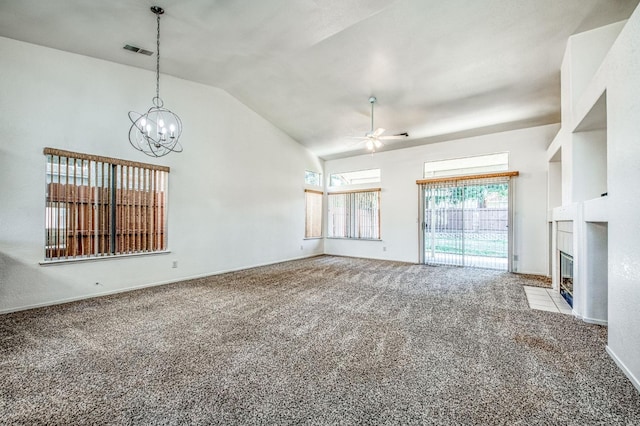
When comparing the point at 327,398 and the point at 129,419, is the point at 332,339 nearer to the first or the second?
the point at 327,398

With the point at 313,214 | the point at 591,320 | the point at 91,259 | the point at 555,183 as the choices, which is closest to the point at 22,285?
the point at 91,259

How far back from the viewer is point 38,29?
3316mm

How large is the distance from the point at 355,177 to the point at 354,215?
1.17 meters

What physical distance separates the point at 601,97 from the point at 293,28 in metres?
3.53

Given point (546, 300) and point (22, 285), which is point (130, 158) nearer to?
point (22, 285)

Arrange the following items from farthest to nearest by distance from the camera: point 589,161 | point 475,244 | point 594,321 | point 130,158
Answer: point 475,244 < point 130,158 < point 589,161 < point 594,321

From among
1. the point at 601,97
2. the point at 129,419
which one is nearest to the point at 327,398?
the point at 129,419

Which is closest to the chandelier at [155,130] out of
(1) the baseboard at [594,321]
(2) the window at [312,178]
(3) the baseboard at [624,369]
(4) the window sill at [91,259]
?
(4) the window sill at [91,259]

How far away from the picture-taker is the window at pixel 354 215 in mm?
7629

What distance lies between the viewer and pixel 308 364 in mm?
2137

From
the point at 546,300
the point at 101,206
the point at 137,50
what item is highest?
the point at 137,50

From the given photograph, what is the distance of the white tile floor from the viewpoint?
349cm

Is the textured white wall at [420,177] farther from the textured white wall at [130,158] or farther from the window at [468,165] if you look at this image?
the textured white wall at [130,158]

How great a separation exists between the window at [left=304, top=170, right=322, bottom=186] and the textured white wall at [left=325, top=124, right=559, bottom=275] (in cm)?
37
